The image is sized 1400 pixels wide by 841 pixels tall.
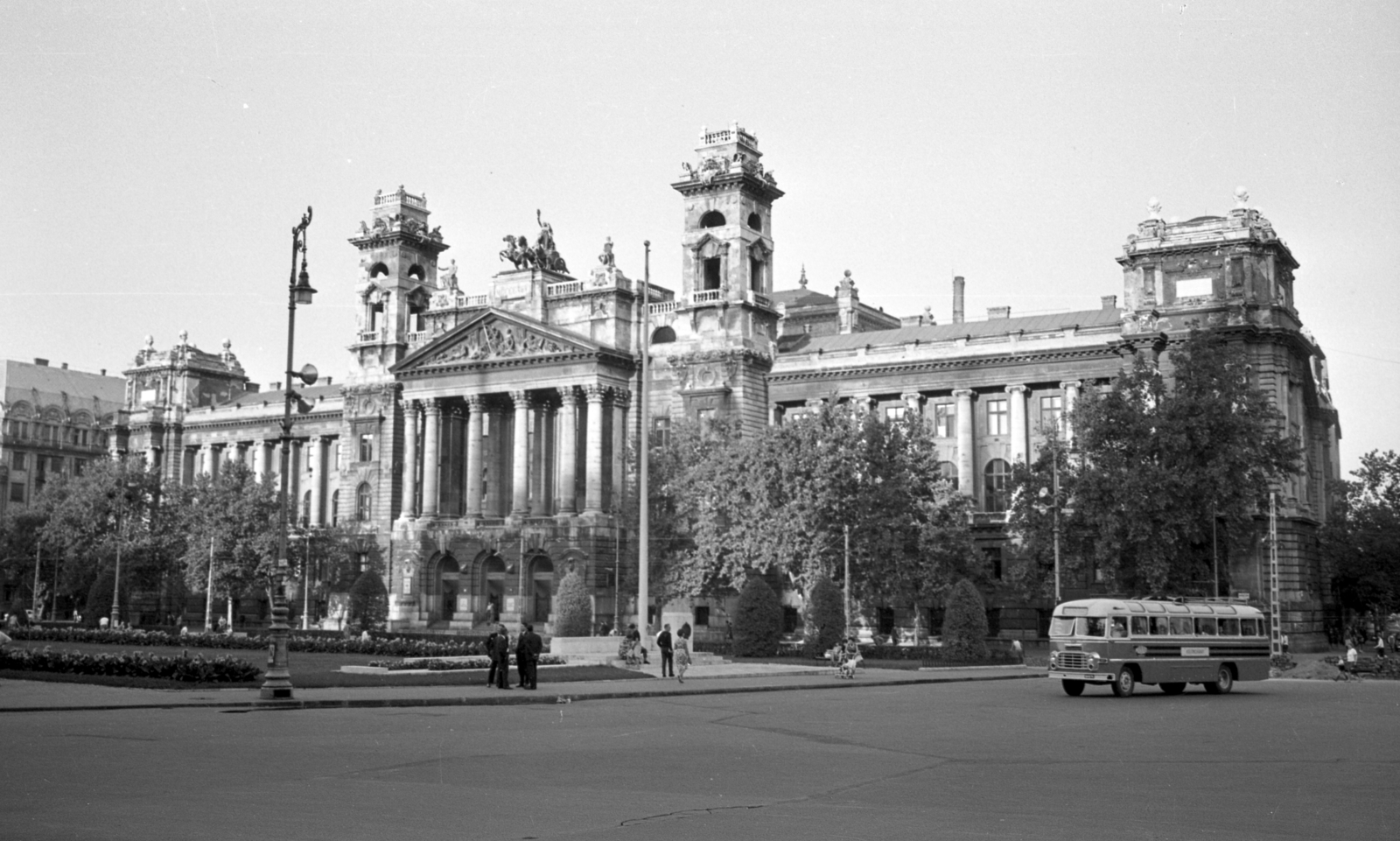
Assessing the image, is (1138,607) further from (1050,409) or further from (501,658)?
(1050,409)

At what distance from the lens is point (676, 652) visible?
48812mm

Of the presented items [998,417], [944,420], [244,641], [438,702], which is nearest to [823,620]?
[244,641]

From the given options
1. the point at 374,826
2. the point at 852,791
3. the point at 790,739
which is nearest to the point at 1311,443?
the point at 790,739

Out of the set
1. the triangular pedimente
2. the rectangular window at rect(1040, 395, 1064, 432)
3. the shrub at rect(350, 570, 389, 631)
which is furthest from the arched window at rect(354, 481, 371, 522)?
the rectangular window at rect(1040, 395, 1064, 432)

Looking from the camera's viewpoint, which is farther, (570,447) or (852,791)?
(570,447)

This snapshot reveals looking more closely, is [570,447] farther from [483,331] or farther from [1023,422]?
[1023,422]

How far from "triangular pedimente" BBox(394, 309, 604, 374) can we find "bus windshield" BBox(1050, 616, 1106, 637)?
190 feet

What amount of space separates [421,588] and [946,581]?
137ft

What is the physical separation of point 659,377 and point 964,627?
121 ft

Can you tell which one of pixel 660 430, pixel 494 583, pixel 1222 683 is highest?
pixel 660 430

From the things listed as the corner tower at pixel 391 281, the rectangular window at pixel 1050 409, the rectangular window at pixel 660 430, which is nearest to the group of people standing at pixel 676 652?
the rectangular window at pixel 660 430

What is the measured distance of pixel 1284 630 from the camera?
79312 millimetres

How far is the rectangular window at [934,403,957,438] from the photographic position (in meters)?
95.0

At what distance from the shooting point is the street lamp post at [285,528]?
35.3 meters
